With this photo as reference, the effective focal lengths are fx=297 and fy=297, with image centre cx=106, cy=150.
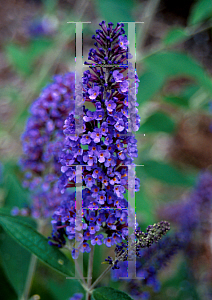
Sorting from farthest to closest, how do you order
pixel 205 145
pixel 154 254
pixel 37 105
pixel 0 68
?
1. pixel 0 68
2. pixel 205 145
3. pixel 37 105
4. pixel 154 254

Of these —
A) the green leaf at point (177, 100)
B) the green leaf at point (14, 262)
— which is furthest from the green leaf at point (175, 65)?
the green leaf at point (14, 262)

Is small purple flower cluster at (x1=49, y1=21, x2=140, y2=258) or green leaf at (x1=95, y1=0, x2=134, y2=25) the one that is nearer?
small purple flower cluster at (x1=49, y1=21, x2=140, y2=258)

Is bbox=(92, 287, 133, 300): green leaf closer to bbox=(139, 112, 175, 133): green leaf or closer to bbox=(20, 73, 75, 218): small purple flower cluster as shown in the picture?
bbox=(20, 73, 75, 218): small purple flower cluster

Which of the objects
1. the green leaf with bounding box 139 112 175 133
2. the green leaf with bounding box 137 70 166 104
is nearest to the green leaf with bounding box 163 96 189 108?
the green leaf with bounding box 139 112 175 133

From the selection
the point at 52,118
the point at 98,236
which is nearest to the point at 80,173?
the point at 98,236

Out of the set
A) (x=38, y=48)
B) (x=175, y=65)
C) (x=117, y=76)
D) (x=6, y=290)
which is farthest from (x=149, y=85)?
(x=6, y=290)

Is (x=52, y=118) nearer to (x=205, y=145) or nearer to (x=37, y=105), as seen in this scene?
(x=37, y=105)
